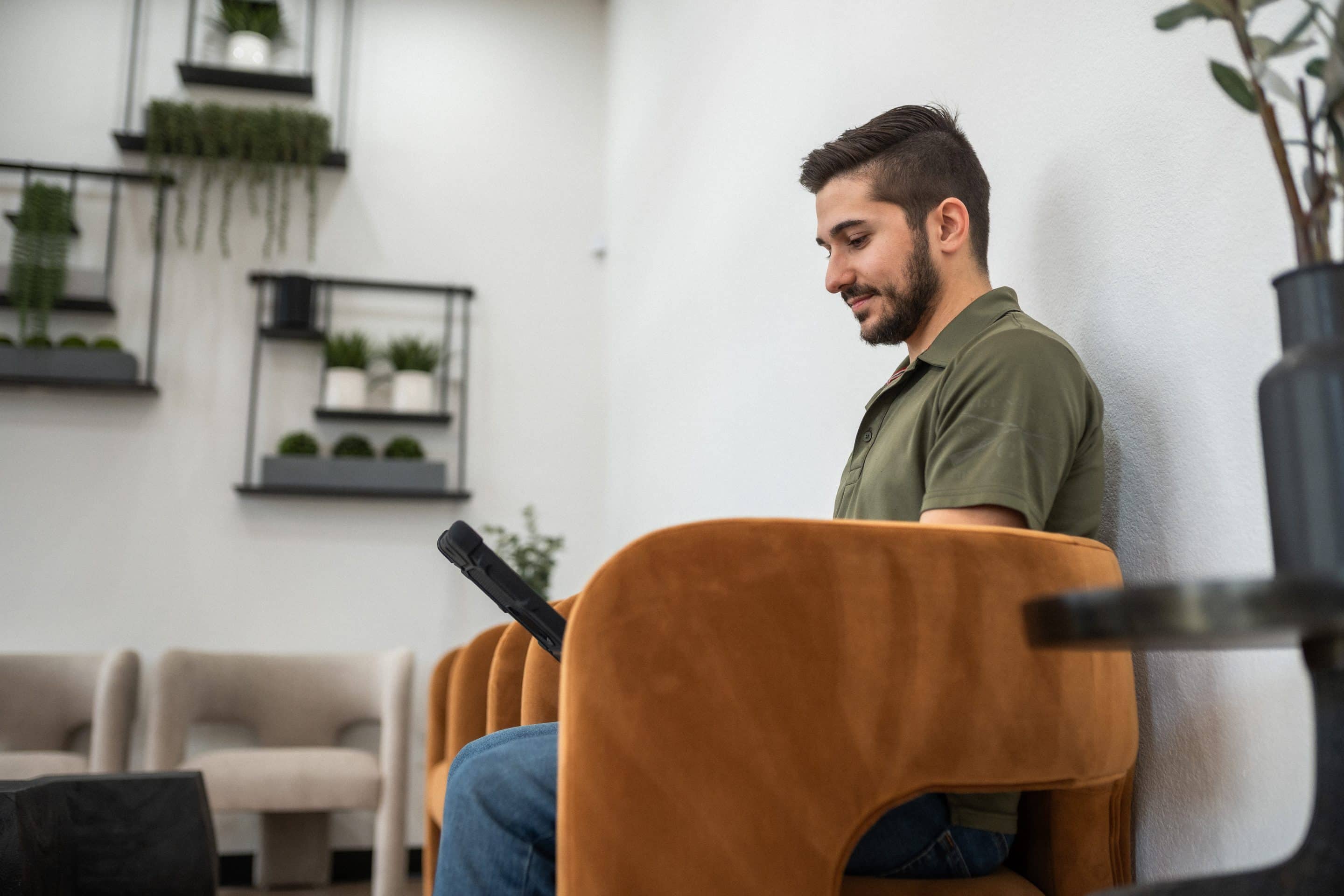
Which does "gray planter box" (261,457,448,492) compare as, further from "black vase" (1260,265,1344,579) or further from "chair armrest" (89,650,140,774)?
"black vase" (1260,265,1344,579)

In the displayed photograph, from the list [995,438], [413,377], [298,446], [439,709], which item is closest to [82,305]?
[298,446]

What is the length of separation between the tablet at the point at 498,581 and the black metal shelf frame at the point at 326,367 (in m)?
2.88

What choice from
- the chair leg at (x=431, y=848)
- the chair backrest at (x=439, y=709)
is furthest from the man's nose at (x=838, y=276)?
the chair backrest at (x=439, y=709)

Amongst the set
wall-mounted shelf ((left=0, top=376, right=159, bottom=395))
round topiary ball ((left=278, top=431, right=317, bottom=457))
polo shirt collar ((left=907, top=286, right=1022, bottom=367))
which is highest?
wall-mounted shelf ((left=0, top=376, right=159, bottom=395))

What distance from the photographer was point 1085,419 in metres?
1.09

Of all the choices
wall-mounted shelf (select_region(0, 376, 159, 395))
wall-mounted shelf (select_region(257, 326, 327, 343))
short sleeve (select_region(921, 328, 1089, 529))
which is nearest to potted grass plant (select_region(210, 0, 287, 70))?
wall-mounted shelf (select_region(257, 326, 327, 343))

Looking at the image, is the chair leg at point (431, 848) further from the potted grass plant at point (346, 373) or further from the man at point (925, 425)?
the potted grass plant at point (346, 373)

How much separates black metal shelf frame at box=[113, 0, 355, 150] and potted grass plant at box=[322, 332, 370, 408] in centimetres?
77

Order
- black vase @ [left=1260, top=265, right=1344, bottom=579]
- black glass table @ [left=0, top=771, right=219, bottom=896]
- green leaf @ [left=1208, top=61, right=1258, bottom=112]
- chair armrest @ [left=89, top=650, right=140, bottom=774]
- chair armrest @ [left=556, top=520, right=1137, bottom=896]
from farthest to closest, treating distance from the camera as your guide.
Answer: chair armrest @ [left=89, top=650, right=140, bottom=774], black glass table @ [left=0, top=771, right=219, bottom=896], chair armrest @ [left=556, top=520, right=1137, bottom=896], green leaf @ [left=1208, top=61, right=1258, bottom=112], black vase @ [left=1260, top=265, right=1344, bottom=579]

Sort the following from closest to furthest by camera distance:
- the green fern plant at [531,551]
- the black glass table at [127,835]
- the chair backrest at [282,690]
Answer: the black glass table at [127,835]
the chair backrest at [282,690]
the green fern plant at [531,551]

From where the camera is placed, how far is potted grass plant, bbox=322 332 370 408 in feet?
12.6

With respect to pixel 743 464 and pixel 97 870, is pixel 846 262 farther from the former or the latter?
pixel 97 870

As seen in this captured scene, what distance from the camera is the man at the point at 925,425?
932 millimetres

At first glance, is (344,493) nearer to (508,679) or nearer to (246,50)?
(246,50)
